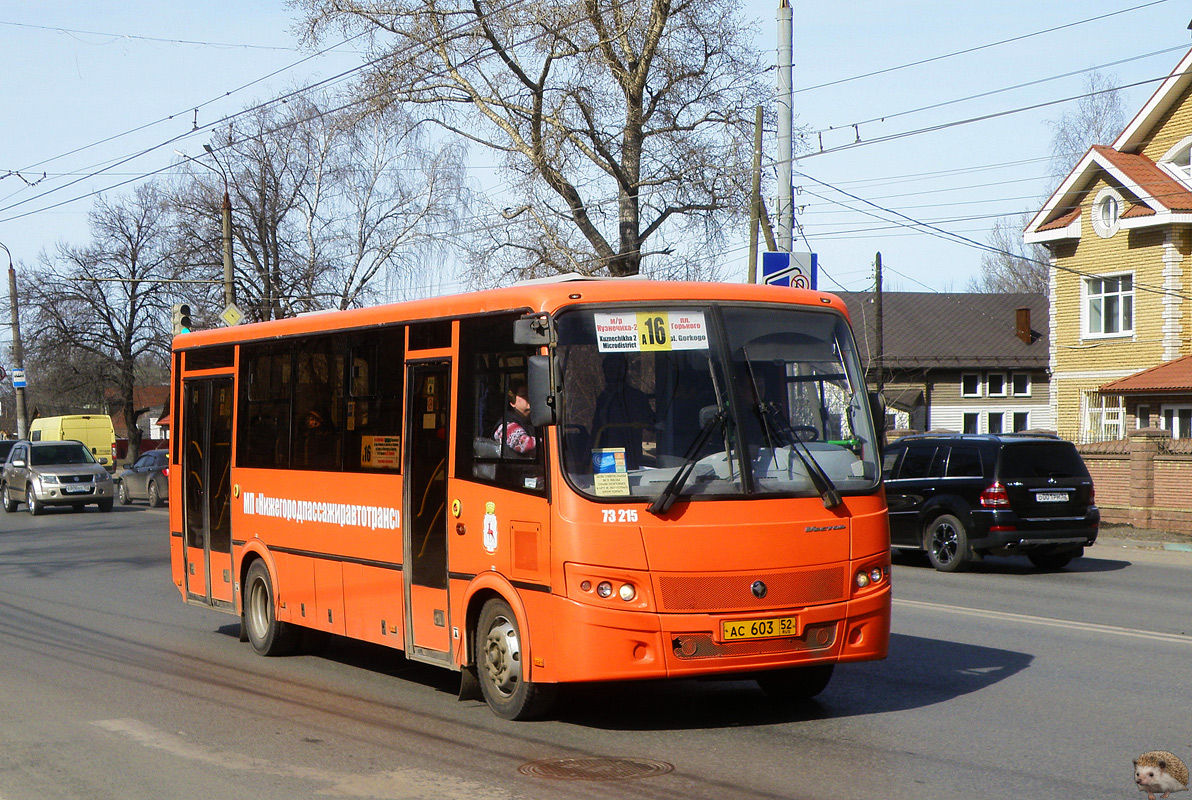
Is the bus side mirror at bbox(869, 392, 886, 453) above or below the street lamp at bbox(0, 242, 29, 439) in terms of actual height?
below

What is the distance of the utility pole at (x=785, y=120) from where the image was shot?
19.5 metres

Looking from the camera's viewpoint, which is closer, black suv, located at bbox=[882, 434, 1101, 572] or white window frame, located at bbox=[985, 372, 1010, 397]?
black suv, located at bbox=[882, 434, 1101, 572]

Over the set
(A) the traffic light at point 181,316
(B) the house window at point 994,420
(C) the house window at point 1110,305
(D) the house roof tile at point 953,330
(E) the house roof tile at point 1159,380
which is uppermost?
(D) the house roof tile at point 953,330

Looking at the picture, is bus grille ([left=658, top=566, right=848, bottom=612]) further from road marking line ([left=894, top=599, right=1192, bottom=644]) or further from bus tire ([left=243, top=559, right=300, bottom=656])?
road marking line ([left=894, top=599, right=1192, bottom=644])

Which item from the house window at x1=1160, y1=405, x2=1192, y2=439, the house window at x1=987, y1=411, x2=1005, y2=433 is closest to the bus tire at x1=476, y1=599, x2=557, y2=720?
the house window at x1=1160, y1=405, x2=1192, y2=439

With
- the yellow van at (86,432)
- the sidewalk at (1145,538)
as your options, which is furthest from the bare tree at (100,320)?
the sidewalk at (1145,538)

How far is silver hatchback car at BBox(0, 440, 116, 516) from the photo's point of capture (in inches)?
1310

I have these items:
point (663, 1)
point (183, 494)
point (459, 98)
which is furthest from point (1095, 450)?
point (183, 494)

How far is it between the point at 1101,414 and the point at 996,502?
71.7 feet

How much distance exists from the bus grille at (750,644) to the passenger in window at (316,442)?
3.70m

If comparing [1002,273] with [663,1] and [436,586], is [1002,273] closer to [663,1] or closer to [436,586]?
[663,1]

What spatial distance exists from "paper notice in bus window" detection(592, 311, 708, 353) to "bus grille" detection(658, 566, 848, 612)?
133 cm

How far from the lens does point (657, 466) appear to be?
24.8 feet

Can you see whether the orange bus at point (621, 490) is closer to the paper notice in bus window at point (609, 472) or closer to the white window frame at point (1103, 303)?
the paper notice in bus window at point (609, 472)
